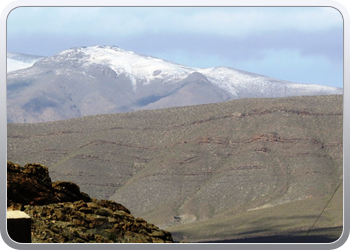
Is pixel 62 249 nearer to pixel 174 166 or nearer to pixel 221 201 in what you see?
pixel 221 201

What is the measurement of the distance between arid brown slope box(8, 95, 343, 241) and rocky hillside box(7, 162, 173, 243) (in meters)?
133

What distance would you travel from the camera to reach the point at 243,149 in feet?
602

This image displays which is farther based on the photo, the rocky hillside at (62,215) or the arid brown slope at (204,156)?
the arid brown slope at (204,156)

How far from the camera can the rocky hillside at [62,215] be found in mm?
21906

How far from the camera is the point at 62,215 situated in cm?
2383

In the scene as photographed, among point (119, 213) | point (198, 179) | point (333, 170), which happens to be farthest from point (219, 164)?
point (119, 213)

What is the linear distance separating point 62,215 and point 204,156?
163m

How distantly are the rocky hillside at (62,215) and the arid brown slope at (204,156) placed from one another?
437ft

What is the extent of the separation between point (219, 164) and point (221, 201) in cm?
1716

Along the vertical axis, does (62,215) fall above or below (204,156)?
above

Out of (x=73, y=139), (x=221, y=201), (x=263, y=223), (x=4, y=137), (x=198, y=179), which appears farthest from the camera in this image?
(x=73, y=139)

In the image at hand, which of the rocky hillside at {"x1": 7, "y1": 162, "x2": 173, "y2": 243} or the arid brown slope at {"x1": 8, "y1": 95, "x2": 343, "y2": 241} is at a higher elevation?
the rocky hillside at {"x1": 7, "y1": 162, "x2": 173, "y2": 243}

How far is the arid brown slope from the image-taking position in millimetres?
166125

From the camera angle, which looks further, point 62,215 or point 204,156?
point 204,156
